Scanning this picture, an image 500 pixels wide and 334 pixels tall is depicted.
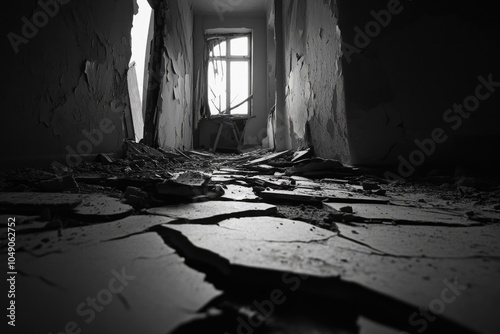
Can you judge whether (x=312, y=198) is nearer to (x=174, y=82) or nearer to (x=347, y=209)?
(x=347, y=209)

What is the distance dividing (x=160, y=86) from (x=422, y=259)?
162 inches

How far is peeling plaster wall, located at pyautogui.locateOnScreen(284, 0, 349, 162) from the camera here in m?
2.50

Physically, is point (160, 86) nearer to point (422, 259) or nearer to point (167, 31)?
point (167, 31)

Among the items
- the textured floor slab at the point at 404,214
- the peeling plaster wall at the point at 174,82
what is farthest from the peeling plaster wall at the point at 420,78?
the peeling plaster wall at the point at 174,82

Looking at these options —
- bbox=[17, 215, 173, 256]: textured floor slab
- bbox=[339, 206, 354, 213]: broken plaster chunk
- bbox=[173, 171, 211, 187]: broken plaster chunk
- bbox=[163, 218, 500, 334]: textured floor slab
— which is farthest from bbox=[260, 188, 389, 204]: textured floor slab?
bbox=[17, 215, 173, 256]: textured floor slab

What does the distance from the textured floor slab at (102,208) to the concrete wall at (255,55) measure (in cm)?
708

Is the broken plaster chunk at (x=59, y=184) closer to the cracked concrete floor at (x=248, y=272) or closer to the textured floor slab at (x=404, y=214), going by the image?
the cracked concrete floor at (x=248, y=272)

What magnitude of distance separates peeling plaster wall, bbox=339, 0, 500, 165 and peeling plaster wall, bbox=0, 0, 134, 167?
216 cm

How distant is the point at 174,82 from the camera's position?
496 cm

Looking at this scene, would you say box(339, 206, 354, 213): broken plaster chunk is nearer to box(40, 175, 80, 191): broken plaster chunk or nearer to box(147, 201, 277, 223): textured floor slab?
box(147, 201, 277, 223): textured floor slab

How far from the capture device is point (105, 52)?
253cm

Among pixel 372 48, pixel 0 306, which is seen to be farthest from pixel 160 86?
pixel 0 306

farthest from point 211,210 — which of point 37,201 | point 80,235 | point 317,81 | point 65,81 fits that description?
point 317,81

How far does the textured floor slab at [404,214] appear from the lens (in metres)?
1.04
